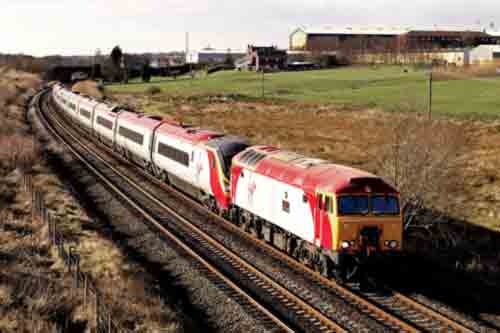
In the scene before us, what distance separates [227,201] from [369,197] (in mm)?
8831

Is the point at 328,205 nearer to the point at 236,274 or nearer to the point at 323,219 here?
the point at 323,219

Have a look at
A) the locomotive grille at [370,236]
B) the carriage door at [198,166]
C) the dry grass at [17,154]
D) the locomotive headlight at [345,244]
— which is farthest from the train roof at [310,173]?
the dry grass at [17,154]

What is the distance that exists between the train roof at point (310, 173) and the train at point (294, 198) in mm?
29

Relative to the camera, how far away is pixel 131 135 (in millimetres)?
41188

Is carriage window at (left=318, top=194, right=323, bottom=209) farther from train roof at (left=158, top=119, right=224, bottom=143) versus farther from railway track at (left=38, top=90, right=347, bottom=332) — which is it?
train roof at (left=158, top=119, right=224, bottom=143)

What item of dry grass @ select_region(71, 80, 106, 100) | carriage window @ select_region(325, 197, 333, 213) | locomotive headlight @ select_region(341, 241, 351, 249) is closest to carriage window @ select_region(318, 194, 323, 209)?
carriage window @ select_region(325, 197, 333, 213)

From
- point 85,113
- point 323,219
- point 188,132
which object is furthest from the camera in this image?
point 85,113

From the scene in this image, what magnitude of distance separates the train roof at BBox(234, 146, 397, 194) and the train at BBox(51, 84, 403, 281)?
29 mm

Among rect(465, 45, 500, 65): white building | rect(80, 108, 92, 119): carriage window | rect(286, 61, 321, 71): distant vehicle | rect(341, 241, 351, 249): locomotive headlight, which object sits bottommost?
rect(341, 241, 351, 249): locomotive headlight

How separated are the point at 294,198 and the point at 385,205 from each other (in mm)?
3043

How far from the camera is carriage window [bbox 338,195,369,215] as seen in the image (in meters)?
17.7

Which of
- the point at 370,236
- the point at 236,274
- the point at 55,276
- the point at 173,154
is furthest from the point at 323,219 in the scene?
the point at 173,154

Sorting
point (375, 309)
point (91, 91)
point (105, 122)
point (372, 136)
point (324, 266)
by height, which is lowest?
point (375, 309)

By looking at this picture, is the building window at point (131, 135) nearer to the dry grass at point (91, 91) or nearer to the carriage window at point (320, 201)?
the carriage window at point (320, 201)
